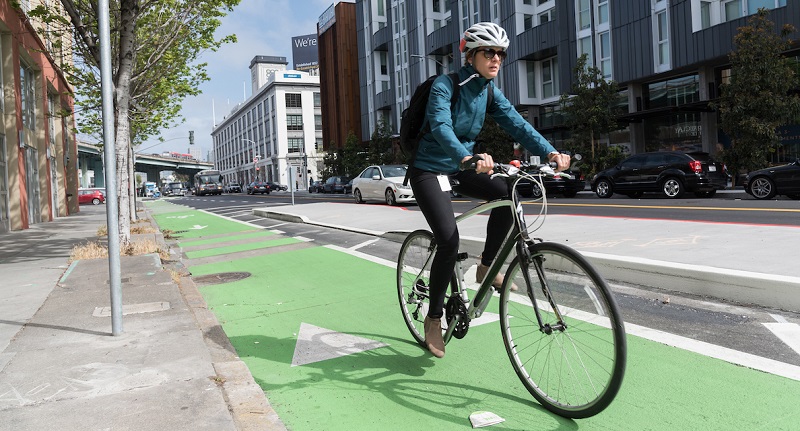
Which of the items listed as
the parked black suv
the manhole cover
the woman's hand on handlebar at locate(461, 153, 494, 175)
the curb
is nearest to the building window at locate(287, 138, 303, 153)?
the parked black suv

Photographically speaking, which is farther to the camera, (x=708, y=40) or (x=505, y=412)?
(x=708, y=40)

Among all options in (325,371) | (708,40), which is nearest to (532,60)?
(708,40)

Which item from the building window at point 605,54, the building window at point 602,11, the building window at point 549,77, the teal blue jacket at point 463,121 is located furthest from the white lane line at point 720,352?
the building window at point 549,77

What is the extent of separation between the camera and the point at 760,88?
2116 centimetres

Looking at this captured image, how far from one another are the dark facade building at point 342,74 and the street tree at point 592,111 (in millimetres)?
32950

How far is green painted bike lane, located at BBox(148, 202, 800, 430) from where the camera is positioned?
277 cm

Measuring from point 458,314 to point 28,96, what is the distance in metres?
22.9

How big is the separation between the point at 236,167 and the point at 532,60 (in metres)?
109

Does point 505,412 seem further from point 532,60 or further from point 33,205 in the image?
point 532,60

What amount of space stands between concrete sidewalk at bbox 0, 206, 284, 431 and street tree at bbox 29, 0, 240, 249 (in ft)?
9.92

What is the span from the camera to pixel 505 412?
2.89 metres

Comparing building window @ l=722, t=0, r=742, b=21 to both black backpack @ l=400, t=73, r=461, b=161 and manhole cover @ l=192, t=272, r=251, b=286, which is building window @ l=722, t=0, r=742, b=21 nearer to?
manhole cover @ l=192, t=272, r=251, b=286

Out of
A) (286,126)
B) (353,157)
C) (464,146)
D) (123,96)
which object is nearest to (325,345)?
(464,146)

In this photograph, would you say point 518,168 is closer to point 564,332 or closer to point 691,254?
point 564,332
